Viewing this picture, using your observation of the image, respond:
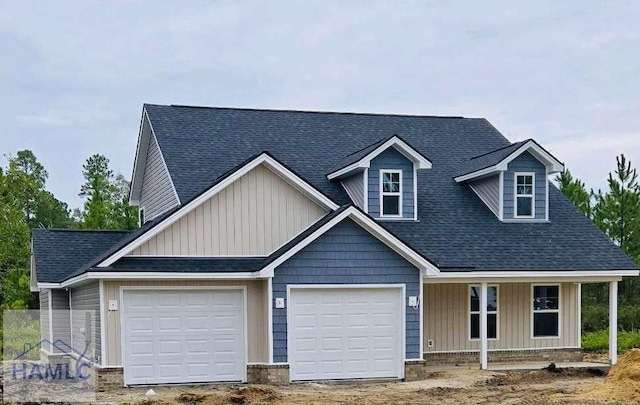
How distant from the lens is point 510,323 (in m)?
22.9

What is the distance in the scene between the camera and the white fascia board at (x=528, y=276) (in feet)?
66.7

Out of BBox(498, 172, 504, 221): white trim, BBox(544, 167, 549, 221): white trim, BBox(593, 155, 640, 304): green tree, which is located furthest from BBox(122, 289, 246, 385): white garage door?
BBox(593, 155, 640, 304): green tree

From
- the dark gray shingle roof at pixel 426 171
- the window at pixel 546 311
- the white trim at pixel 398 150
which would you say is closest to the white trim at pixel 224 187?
the white trim at pixel 398 150

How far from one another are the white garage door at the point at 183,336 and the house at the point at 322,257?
3 cm

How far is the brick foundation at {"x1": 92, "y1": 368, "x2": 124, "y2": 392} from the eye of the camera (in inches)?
687

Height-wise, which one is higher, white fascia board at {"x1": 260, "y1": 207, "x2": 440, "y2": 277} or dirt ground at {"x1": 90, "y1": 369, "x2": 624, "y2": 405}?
white fascia board at {"x1": 260, "y1": 207, "x2": 440, "y2": 277}

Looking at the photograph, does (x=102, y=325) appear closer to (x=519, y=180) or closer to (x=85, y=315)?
(x=85, y=315)

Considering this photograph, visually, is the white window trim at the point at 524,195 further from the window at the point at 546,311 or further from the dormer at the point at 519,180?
the window at the point at 546,311

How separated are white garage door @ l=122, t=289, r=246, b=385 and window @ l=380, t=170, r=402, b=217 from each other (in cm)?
521

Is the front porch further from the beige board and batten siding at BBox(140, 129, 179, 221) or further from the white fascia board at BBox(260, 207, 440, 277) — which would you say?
the beige board and batten siding at BBox(140, 129, 179, 221)

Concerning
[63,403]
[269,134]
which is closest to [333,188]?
[269,134]

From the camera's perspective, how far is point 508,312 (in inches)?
902

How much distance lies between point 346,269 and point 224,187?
10.5 feet

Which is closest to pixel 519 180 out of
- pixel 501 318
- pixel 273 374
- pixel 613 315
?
pixel 501 318
